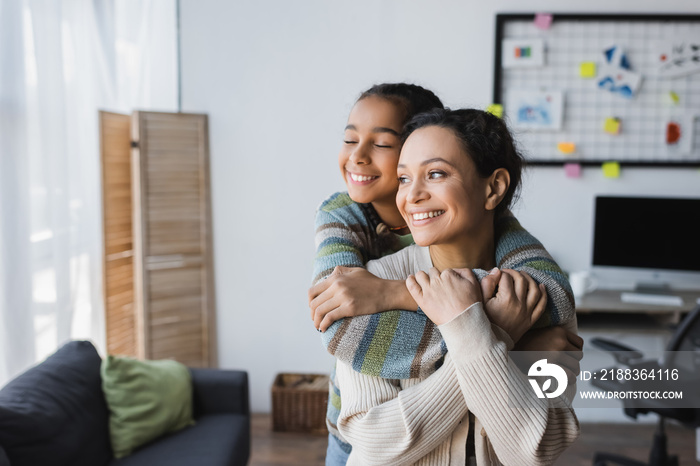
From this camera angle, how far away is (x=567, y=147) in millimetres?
3256

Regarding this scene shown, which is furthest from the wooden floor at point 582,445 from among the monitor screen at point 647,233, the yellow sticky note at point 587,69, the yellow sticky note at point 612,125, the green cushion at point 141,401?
the yellow sticky note at point 587,69

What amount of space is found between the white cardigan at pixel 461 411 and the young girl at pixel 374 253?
0.16 feet

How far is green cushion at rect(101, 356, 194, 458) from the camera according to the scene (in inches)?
87.4

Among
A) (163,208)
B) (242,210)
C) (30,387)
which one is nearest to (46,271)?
(30,387)

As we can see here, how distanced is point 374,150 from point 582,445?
8.75ft

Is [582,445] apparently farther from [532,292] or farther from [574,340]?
[532,292]

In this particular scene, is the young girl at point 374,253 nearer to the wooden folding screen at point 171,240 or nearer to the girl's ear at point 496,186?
the girl's ear at point 496,186

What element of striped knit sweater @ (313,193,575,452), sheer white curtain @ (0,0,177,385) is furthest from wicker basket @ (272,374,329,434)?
striped knit sweater @ (313,193,575,452)

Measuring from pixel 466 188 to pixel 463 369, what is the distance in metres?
0.33

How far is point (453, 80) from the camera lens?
10.7 feet

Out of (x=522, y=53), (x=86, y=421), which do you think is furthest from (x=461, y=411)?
(x=522, y=53)

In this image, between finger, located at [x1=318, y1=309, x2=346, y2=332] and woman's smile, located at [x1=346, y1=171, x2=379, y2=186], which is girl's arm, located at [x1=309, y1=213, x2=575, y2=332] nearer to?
finger, located at [x1=318, y1=309, x2=346, y2=332]

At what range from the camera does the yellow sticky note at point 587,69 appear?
3.19m

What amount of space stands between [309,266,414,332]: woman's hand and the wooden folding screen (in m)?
2.22
